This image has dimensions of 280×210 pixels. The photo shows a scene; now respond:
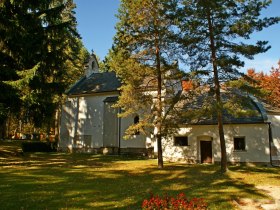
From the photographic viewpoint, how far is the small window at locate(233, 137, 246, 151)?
25141mm

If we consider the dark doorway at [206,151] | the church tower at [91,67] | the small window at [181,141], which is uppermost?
the church tower at [91,67]

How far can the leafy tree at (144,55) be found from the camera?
20.9 m

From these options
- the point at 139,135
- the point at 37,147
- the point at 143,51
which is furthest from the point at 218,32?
the point at 37,147

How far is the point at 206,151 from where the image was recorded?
2659 cm

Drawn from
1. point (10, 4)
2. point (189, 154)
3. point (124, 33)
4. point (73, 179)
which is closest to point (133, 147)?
point (189, 154)

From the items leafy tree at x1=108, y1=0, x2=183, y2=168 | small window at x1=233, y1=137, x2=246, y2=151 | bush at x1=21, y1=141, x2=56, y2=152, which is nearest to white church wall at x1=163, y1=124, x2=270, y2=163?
small window at x1=233, y1=137, x2=246, y2=151

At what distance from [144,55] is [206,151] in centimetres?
1121

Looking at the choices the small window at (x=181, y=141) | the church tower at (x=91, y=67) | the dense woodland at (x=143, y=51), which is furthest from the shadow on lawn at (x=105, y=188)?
the church tower at (x=91, y=67)

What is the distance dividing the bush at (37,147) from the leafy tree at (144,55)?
17001 mm

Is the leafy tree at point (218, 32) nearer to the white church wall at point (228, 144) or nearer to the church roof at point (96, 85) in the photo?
the white church wall at point (228, 144)

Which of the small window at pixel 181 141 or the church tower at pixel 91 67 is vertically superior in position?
the church tower at pixel 91 67

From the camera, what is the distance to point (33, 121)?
21906mm

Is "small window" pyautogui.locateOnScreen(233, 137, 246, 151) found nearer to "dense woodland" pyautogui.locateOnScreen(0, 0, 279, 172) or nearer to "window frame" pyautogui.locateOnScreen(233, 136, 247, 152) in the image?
"window frame" pyautogui.locateOnScreen(233, 136, 247, 152)

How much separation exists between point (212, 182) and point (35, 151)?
79.6 feet
